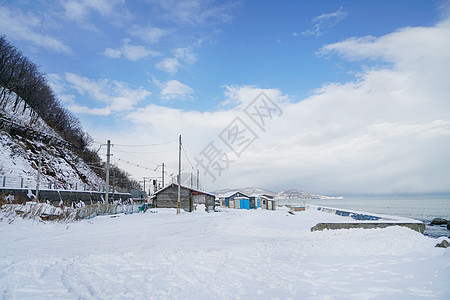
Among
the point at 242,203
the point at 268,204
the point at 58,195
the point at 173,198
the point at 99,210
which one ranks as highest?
the point at 58,195

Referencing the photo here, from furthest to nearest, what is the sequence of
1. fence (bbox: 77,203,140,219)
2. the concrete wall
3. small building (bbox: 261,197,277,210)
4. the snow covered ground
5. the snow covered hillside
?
small building (bbox: 261,197,277,210) < the snow covered hillside < the concrete wall < fence (bbox: 77,203,140,219) < the snow covered ground

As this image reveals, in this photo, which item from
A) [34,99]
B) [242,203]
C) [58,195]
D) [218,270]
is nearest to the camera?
[218,270]

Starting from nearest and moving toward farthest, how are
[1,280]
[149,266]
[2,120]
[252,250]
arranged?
1. [1,280]
2. [149,266]
3. [252,250]
4. [2,120]

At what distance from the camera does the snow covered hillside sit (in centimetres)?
3200

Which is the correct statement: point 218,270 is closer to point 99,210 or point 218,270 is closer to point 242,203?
point 99,210

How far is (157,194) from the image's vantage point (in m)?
42.0

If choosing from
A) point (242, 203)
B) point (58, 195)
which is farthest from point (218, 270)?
point (242, 203)

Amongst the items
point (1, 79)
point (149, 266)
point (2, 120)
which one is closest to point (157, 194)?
point (2, 120)

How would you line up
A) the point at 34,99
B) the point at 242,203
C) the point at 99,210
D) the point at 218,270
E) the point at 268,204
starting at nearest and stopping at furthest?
the point at 218,270 < the point at 99,210 < the point at 34,99 < the point at 242,203 < the point at 268,204

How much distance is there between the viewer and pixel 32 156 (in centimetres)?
3700

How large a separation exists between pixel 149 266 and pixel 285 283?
3.65 metres

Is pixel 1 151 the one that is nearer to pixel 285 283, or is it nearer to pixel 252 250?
pixel 252 250

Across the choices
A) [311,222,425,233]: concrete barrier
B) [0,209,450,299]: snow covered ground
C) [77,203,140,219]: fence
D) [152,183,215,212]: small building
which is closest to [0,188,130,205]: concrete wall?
[77,203,140,219]: fence

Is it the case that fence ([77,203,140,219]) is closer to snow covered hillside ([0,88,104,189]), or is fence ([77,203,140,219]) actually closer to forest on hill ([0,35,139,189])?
snow covered hillside ([0,88,104,189])
